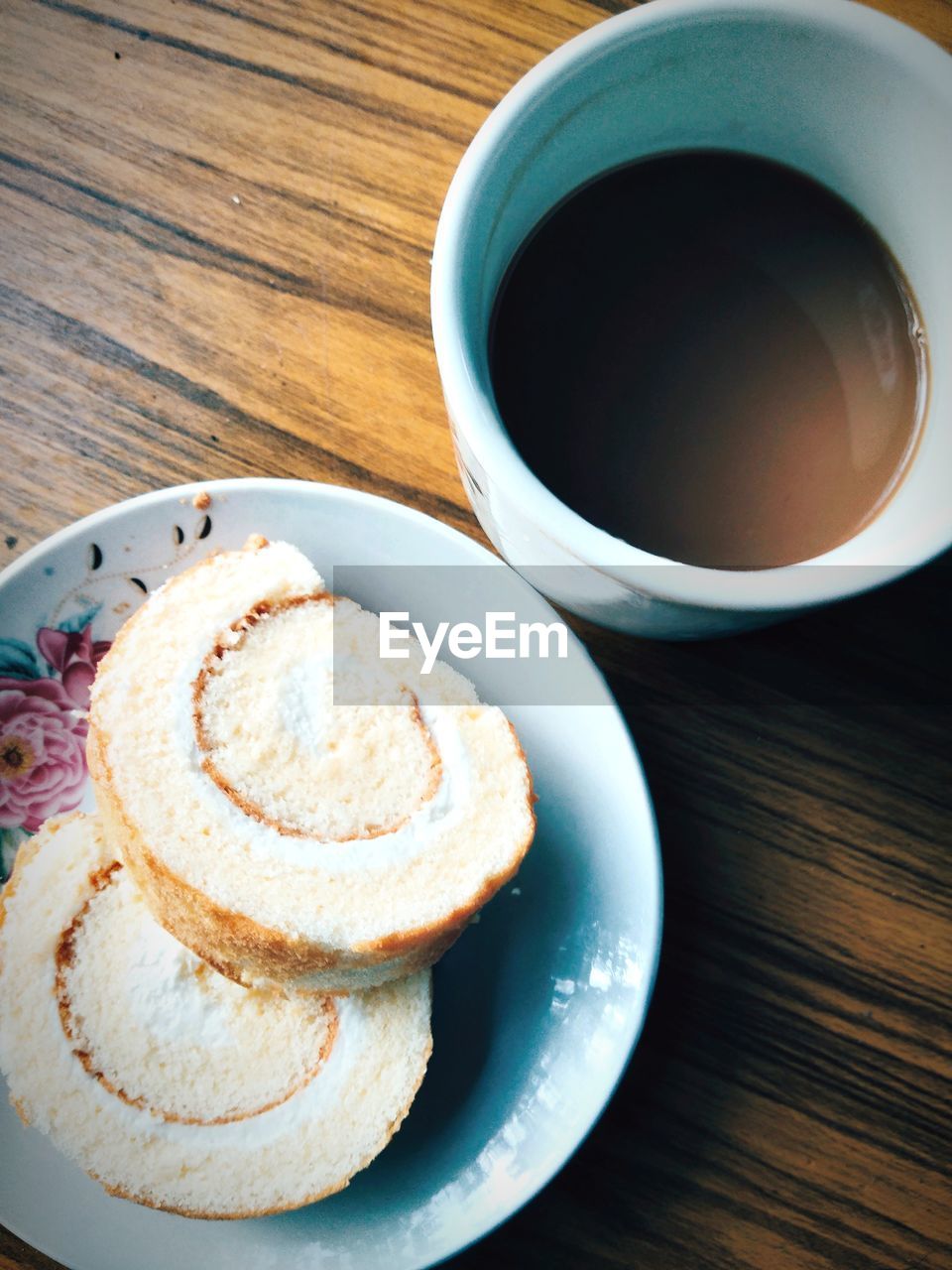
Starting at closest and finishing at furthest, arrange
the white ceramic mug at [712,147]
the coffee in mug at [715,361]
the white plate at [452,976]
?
the white ceramic mug at [712,147] < the coffee in mug at [715,361] < the white plate at [452,976]

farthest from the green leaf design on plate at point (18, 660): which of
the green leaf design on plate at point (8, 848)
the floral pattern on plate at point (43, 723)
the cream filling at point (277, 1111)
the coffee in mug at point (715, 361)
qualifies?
the coffee in mug at point (715, 361)

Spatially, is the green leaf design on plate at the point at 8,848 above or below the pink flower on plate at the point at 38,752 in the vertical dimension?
below

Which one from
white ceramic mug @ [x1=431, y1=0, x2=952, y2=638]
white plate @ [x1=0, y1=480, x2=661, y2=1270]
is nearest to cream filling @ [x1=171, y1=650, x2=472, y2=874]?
white plate @ [x1=0, y1=480, x2=661, y2=1270]

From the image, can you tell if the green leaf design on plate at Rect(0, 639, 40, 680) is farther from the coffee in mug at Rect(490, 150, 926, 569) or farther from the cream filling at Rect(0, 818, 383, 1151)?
the coffee in mug at Rect(490, 150, 926, 569)

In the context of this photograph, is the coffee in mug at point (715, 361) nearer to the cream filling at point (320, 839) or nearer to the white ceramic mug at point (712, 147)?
the white ceramic mug at point (712, 147)

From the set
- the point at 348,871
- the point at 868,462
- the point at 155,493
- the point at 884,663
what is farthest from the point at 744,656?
the point at 155,493

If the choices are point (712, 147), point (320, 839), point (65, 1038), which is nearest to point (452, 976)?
point (320, 839)
